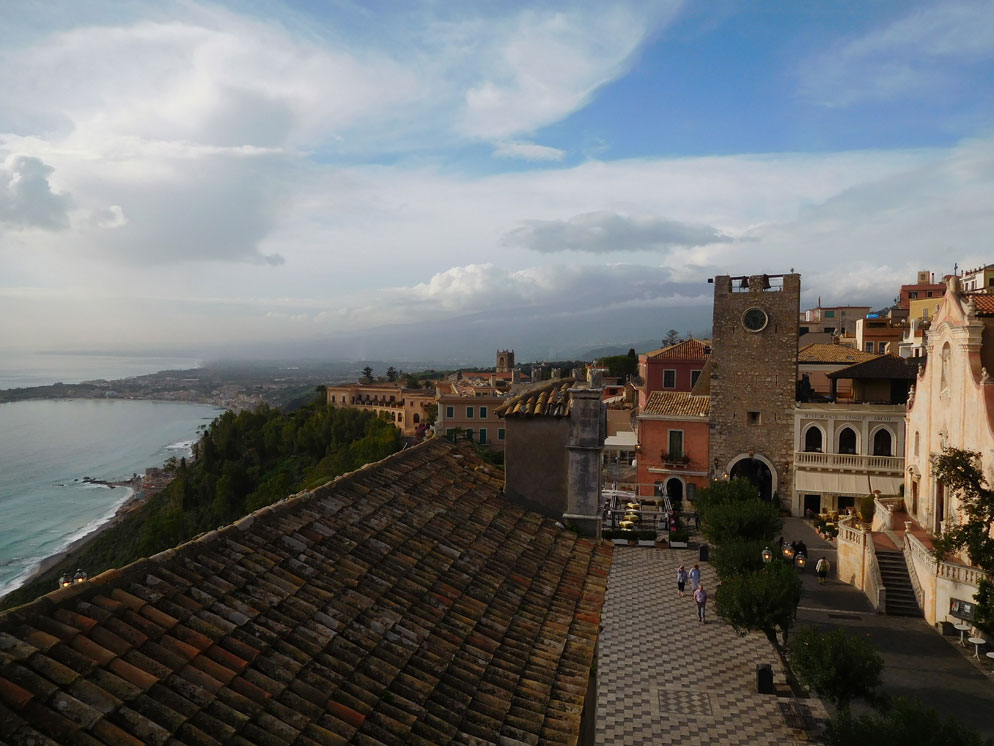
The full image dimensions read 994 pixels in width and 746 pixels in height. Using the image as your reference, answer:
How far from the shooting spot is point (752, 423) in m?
32.4

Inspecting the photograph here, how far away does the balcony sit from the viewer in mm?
29203

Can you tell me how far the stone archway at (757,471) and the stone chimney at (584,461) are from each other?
2528 centimetres

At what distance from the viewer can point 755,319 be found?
105ft

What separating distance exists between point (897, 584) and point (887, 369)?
48.2 feet

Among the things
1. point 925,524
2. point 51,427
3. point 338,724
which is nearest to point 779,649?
point 925,524

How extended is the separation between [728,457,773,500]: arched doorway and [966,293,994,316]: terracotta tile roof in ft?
46.0

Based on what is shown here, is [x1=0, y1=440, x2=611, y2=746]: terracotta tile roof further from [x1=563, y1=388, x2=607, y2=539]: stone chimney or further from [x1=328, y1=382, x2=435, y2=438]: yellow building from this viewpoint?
[x1=328, y1=382, x2=435, y2=438]: yellow building

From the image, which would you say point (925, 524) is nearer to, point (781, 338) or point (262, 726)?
point (781, 338)

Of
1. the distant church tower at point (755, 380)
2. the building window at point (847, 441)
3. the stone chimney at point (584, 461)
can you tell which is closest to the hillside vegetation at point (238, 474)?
the distant church tower at point (755, 380)

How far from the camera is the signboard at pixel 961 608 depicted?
16188 mm

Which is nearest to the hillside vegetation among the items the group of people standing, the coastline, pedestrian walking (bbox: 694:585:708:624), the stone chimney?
the coastline

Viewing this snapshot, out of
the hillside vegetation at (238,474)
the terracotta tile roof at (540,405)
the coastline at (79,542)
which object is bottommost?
the coastline at (79,542)

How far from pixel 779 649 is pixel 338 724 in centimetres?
1342

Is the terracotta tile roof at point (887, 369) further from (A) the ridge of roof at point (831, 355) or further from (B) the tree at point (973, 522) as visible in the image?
(B) the tree at point (973, 522)
